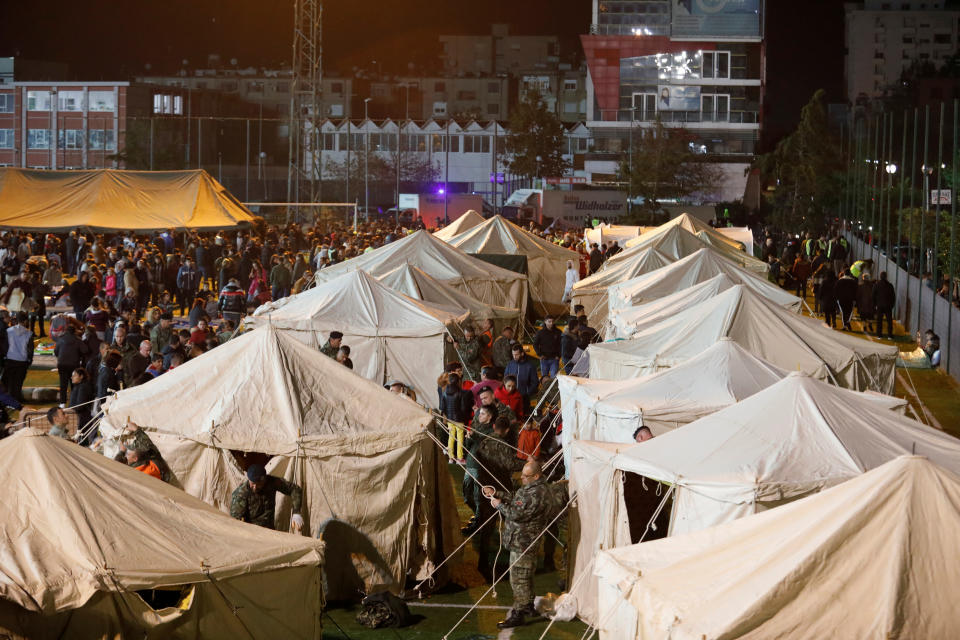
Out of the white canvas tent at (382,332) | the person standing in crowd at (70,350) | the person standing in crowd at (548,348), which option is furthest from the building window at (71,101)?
the person standing in crowd at (548,348)

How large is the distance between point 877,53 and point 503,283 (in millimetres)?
151278

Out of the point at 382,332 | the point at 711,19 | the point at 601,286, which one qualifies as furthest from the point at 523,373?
the point at 711,19

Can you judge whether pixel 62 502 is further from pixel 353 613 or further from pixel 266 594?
pixel 353 613

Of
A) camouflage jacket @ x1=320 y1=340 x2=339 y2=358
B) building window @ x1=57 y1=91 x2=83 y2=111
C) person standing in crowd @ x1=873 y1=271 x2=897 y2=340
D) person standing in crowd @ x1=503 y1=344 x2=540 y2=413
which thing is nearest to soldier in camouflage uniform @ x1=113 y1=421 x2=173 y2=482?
camouflage jacket @ x1=320 y1=340 x2=339 y2=358

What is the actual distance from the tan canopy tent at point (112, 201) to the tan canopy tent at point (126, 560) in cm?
2587

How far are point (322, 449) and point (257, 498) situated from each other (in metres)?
1.05

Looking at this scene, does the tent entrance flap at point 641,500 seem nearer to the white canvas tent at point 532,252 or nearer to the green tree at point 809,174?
the white canvas tent at point 532,252

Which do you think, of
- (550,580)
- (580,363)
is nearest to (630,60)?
(580,363)

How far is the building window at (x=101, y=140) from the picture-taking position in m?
89.4

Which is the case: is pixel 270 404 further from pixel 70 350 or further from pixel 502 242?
pixel 502 242

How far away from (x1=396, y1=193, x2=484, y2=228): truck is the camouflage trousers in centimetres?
4912

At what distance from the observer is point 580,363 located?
20.1 m

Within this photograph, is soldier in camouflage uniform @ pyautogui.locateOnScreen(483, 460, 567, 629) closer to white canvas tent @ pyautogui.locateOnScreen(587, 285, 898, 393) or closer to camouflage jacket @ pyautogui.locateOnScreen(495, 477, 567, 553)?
camouflage jacket @ pyautogui.locateOnScreen(495, 477, 567, 553)

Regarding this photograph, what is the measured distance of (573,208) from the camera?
61.1 meters
